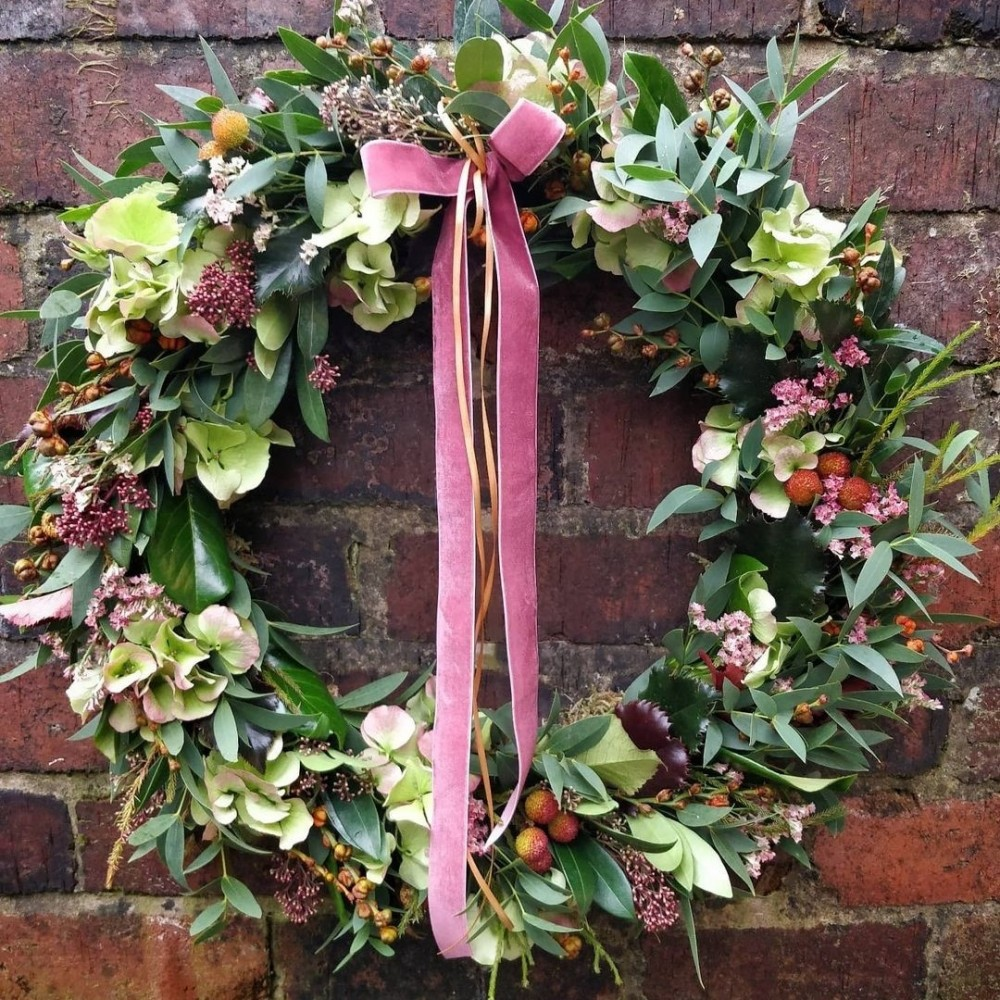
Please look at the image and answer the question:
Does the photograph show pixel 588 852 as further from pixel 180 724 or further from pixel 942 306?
pixel 942 306

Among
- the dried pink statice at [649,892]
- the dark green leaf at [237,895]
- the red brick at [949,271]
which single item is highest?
the red brick at [949,271]

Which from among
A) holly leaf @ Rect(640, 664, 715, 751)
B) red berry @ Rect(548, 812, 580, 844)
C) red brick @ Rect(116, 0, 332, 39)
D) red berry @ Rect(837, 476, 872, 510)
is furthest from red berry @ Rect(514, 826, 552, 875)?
red brick @ Rect(116, 0, 332, 39)

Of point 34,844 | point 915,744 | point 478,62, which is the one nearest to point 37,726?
point 34,844

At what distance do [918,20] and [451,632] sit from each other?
0.62 metres

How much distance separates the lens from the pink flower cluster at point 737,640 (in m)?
0.62

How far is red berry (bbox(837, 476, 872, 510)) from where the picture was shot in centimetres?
60

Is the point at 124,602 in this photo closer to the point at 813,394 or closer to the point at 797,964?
the point at 813,394

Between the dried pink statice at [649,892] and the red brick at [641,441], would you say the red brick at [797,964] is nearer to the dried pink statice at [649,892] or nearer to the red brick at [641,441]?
the dried pink statice at [649,892]

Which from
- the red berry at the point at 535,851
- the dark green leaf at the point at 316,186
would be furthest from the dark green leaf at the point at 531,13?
the red berry at the point at 535,851

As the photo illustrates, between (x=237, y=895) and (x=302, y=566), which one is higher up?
(x=302, y=566)

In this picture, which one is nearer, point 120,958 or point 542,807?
point 542,807

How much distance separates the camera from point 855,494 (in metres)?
0.60

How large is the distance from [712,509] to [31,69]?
0.67 metres

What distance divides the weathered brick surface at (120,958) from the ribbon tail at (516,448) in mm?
318
